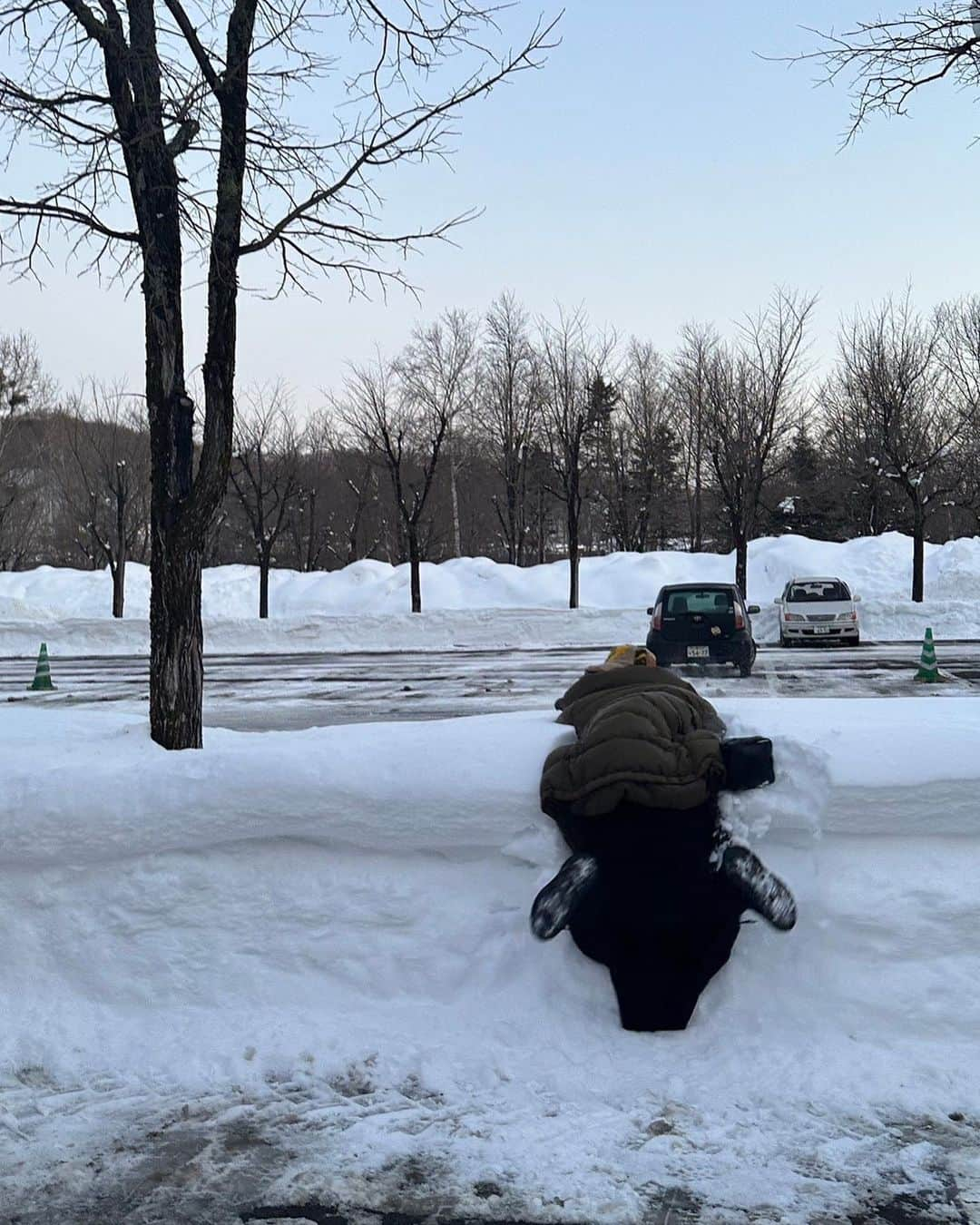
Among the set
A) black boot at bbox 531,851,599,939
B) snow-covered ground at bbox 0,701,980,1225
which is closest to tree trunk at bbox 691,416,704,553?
snow-covered ground at bbox 0,701,980,1225

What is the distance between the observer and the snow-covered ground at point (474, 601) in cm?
2516

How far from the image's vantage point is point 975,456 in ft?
96.6

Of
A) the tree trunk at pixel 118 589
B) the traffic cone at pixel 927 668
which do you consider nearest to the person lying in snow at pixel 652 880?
the traffic cone at pixel 927 668

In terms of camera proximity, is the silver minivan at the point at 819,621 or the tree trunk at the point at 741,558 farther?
the tree trunk at the point at 741,558

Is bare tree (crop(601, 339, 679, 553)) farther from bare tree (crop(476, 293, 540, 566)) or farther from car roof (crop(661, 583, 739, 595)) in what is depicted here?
car roof (crop(661, 583, 739, 595))

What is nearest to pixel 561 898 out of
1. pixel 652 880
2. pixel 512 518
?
pixel 652 880

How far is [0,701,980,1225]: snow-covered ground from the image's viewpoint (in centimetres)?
288

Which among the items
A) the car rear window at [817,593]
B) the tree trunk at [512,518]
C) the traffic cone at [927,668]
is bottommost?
the traffic cone at [927,668]

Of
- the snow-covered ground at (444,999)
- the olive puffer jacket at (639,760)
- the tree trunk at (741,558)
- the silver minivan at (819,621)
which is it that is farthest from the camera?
the tree trunk at (741,558)

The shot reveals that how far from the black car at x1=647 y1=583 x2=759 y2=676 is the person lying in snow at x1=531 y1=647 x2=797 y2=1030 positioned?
11.9 m

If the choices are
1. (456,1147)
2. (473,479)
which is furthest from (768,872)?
(473,479)

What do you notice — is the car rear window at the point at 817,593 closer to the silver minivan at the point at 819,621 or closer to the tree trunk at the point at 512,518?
the silver minivan at the point at 819,621

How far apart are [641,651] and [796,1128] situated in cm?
264

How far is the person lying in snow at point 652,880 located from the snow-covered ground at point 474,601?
66.2 ft
